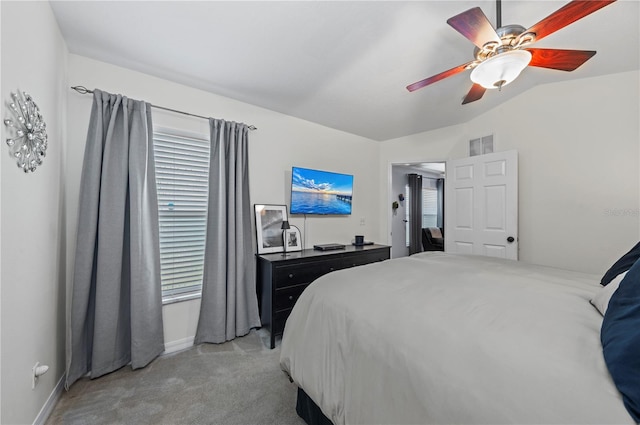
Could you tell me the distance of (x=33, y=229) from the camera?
1.40m

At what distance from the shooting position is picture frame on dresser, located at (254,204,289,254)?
279 centimetres

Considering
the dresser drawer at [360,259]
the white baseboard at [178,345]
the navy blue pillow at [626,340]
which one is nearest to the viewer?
the navy blue pillow at [626,340]

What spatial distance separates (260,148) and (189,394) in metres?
2.32

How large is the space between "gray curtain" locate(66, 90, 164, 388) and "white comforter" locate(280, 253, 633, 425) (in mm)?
1396

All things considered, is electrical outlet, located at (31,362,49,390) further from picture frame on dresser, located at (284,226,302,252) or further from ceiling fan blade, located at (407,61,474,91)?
ceiling fan blade, located at (407,61,474,91)

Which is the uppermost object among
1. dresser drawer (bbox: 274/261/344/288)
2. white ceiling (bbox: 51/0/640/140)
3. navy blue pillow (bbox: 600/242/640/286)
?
white ceiling (bbox: 51/0/640/140)

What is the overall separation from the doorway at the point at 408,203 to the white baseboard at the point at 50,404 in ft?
16.7

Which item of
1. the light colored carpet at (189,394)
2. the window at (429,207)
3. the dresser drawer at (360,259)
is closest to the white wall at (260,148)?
the light colored carpet at (189,394)

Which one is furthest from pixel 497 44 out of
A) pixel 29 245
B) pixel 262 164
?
pixel 29 245

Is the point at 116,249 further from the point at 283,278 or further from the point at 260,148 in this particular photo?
the point at 260,148

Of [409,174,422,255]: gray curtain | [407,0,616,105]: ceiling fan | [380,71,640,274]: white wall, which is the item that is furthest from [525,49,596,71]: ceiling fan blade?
[409,174,422,255]: gray curtain

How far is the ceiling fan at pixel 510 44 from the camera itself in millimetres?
1249

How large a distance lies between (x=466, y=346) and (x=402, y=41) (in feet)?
6.69

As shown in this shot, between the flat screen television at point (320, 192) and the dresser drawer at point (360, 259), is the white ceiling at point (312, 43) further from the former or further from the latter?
the dresser drawer at point (360, 259)
